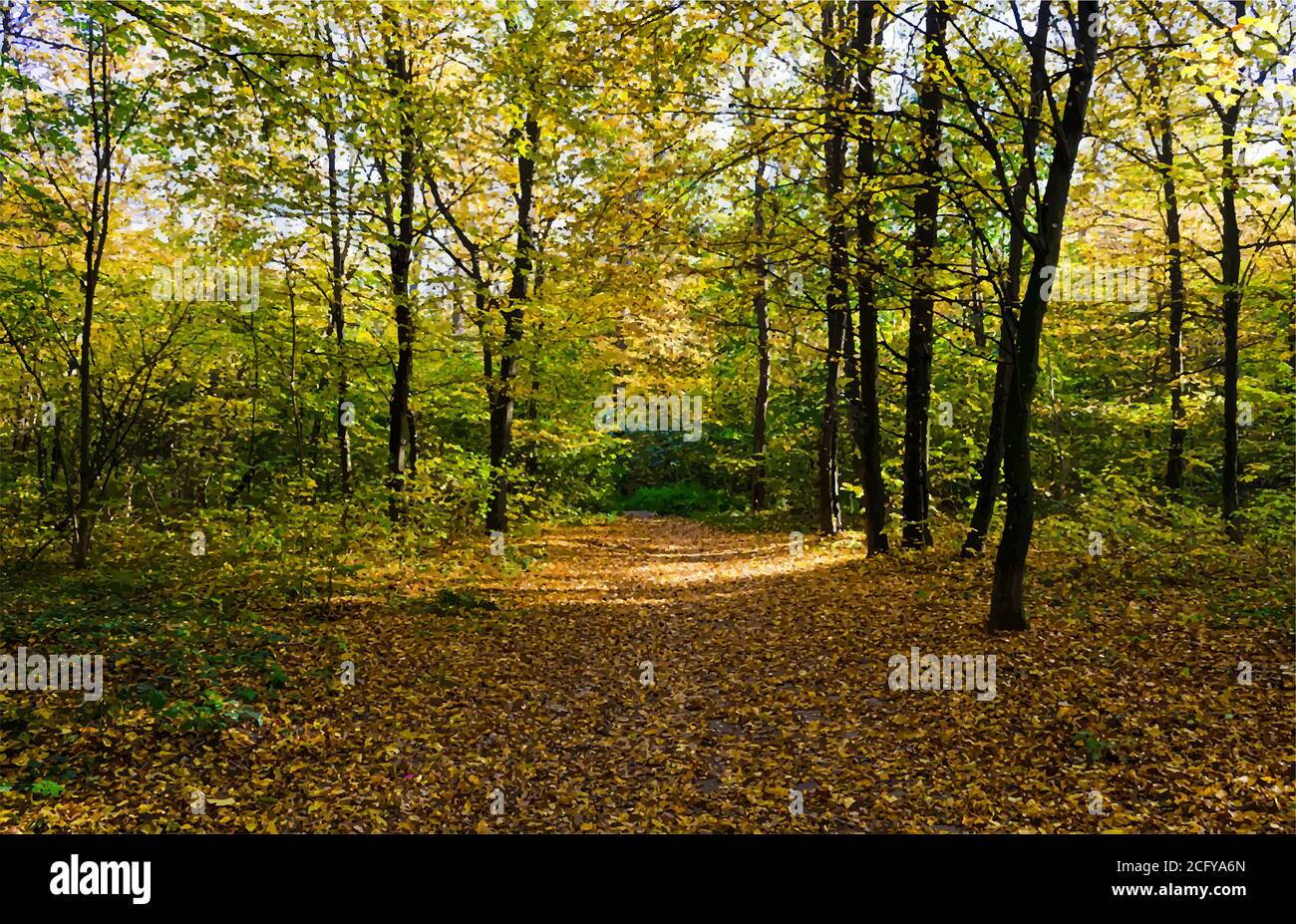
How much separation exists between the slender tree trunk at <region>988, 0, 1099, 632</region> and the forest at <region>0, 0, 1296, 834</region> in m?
0.05

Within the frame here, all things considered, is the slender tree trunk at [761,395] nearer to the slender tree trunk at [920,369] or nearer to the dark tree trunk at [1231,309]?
the slender tree trunk at [920,369]

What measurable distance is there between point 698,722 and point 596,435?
13375mm

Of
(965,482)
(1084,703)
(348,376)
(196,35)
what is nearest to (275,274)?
(348,376)

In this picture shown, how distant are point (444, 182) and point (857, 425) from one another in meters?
9.93

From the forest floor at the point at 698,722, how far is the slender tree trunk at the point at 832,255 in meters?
5.19

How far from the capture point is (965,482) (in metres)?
19.8

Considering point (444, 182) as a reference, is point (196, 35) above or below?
below

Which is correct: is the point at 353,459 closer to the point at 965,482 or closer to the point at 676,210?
the point at 676,210

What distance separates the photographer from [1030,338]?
7645 millimetres
